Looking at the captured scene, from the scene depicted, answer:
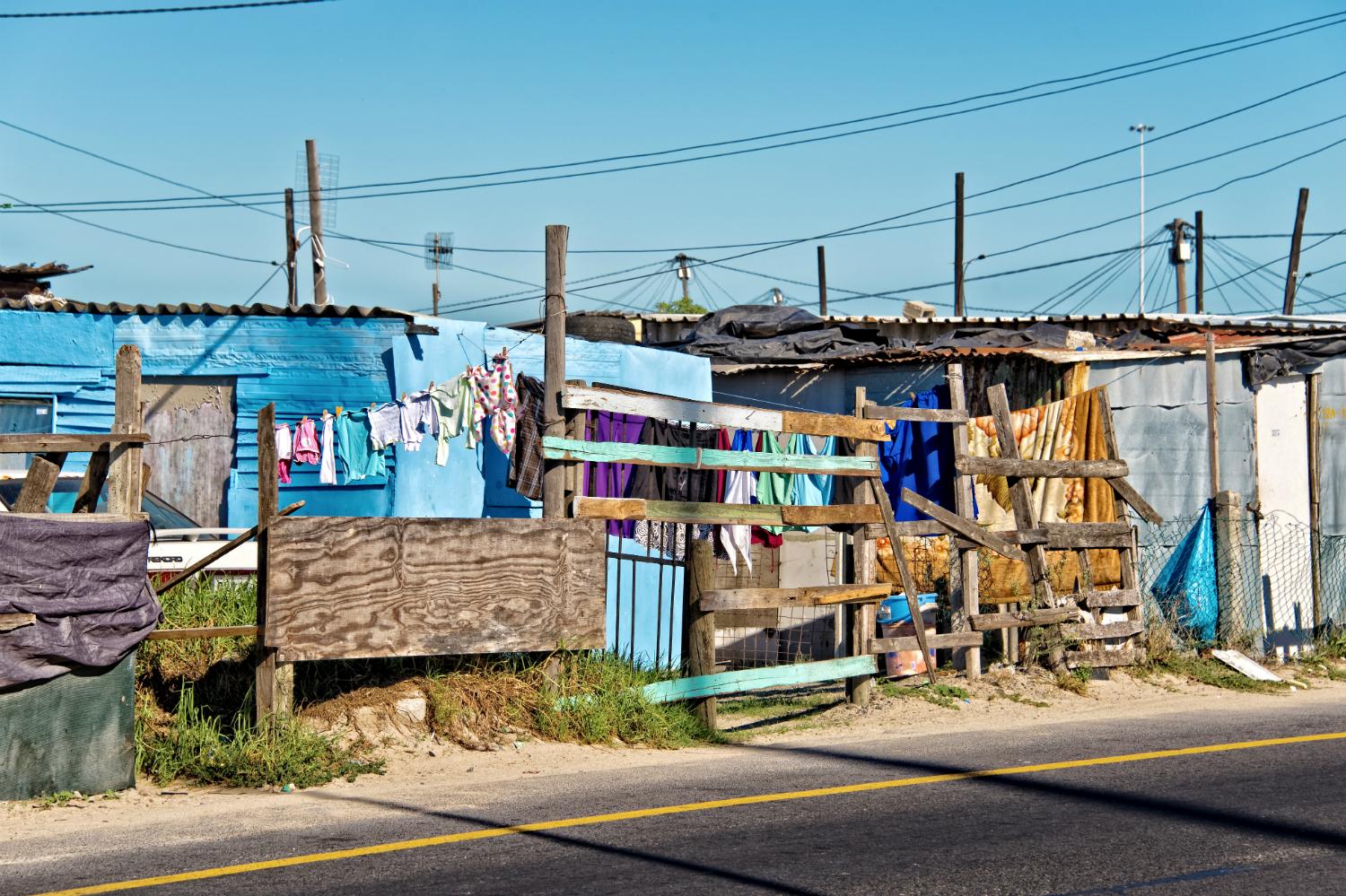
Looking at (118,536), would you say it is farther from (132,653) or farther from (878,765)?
(878,765)

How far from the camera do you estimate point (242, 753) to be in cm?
820

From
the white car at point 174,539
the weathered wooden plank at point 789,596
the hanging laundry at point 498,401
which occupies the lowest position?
the weathered wooden plank at point 789,596

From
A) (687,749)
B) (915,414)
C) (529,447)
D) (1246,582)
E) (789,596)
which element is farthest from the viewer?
(1246,582)

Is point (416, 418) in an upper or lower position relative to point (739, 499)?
upper

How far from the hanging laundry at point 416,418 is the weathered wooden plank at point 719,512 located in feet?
15.8

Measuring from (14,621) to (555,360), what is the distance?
3851 mm

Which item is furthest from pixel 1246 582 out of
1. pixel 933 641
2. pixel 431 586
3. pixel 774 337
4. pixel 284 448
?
pixel 284 448

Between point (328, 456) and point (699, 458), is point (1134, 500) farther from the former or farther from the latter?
point (328, 456)

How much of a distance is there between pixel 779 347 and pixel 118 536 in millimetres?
12440

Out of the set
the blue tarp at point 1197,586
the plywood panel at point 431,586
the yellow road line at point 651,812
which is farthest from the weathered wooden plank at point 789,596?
the blue tarp at point 1197,586

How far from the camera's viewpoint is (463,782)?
27.3 ft

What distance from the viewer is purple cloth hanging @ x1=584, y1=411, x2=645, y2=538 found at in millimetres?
12742

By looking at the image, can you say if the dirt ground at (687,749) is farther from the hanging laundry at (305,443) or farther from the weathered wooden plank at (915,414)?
the hanging laundry at (305,443)

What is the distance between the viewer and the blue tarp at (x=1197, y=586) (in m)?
14.0
